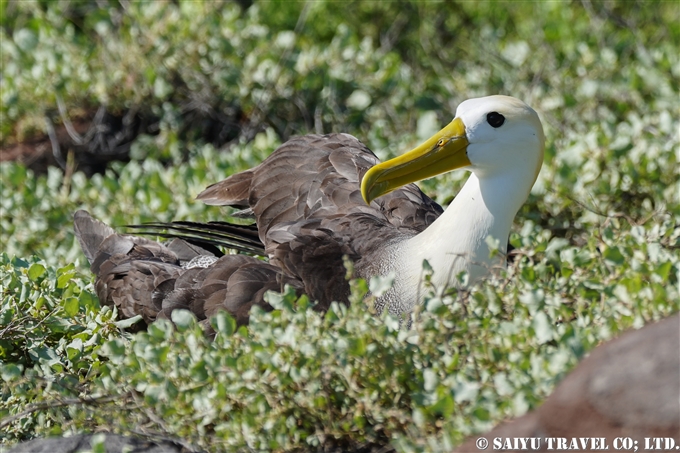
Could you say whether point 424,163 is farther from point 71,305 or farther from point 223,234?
point 71,305

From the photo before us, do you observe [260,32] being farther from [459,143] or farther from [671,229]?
[671,229]

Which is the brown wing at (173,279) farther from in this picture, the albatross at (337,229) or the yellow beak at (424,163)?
the yellow beak at (424,163)

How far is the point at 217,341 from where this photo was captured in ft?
10.4

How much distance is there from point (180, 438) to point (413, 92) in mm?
Result: 4545

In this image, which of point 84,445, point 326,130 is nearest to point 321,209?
point 84,445

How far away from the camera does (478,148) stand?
12.1ft

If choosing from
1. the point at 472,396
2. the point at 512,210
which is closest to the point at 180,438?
the point at 472,396

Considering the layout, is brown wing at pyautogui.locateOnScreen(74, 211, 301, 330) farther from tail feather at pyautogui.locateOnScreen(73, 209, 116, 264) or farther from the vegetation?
the vegetation

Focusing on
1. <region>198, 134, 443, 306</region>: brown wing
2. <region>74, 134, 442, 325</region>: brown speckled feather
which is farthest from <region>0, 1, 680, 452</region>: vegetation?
<region>198, 134, 443, 306</region>: brown wing

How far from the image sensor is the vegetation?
2.85m

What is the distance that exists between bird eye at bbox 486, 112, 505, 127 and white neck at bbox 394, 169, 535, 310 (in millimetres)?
184

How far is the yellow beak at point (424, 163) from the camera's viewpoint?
3.73 m

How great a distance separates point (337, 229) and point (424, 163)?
0.53m

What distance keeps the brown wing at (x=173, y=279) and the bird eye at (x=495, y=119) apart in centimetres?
97
